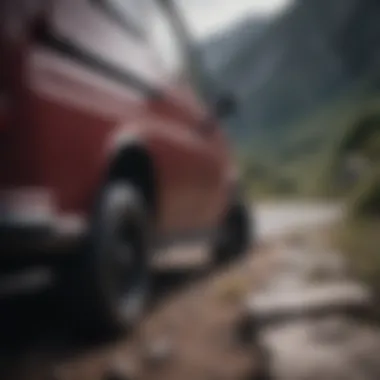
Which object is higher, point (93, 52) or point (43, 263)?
point (93, 52)

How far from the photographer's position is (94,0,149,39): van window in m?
2.29

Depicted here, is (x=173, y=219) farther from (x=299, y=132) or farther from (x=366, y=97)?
(x=366, y=97)

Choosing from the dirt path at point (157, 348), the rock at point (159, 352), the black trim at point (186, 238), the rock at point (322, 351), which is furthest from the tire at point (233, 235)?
the rock at point (322, 351)

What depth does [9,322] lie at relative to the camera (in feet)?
8.55

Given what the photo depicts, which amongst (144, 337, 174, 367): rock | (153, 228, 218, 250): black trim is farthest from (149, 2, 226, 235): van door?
(144, 337, 174, 367): rock

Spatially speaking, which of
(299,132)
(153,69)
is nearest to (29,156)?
(153,69)

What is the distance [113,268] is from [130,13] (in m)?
0.77

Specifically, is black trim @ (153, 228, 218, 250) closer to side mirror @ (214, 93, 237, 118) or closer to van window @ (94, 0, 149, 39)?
side mirror @ (214, 93, 237, 118)

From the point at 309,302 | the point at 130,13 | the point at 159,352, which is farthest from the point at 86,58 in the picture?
the point at 309,302

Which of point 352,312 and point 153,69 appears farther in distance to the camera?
point 153,69

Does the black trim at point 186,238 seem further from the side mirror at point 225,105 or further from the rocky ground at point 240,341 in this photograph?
the side mirror at point 225,105

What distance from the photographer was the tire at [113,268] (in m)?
2.17

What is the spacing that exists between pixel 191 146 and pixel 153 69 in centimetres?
50

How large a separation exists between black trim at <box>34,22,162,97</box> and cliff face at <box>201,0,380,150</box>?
1.03ft
